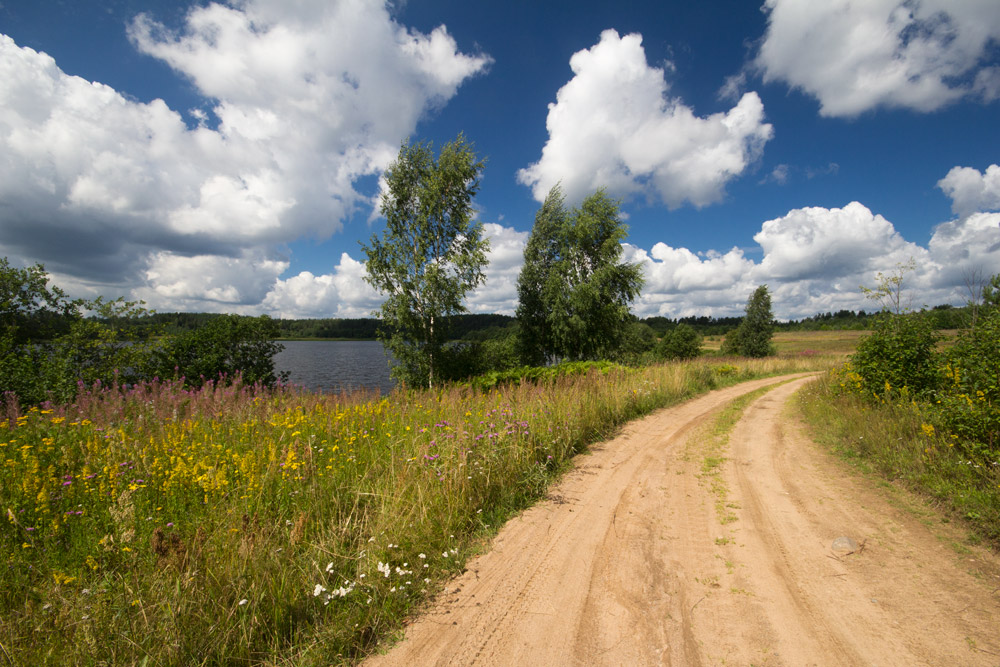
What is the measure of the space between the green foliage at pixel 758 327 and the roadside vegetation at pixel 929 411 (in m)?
36.2

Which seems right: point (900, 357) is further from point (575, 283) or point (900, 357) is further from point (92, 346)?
point (92, 346)

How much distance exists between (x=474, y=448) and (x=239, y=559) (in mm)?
2907

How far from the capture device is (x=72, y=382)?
7.96 m

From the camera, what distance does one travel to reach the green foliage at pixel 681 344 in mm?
39906

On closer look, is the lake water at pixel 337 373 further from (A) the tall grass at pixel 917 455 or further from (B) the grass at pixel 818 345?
(B) the grass at pixel 818 345

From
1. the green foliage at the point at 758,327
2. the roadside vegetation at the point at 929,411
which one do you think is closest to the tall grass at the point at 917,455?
the roadside vegetation at the point at 929,411

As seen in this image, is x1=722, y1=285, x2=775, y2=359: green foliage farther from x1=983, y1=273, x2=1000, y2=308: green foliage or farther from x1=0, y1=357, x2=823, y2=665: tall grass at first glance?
x1=0, y1=357, x2=823, y2=665: tall grass

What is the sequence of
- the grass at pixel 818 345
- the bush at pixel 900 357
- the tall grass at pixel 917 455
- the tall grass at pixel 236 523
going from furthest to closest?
the grass at pixel 818 345 < the bush at pixel 900 357 < the tall grass at pixel 917 455 < the tall grass at pixel 236 523

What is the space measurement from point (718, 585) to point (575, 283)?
19634 mm

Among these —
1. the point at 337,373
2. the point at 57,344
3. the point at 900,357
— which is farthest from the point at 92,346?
the point at 337,373

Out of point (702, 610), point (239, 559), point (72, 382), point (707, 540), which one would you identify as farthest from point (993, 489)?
point (72, 382)

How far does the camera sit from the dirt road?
2.47m

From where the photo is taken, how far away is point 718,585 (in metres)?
3.10

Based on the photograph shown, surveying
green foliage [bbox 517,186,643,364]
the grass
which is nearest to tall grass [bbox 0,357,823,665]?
green foliage [bbox 517,186,643,364]
